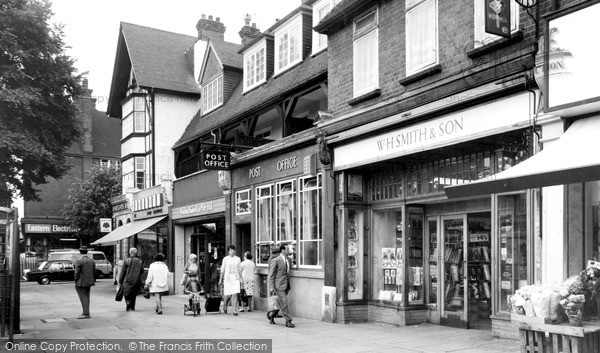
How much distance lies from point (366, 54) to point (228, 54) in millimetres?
12705

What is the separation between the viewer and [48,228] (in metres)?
49.2

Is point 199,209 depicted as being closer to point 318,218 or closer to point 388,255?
point 318,218

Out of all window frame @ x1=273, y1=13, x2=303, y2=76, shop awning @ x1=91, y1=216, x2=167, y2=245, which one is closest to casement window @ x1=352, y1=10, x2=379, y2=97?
window frame @ x1=273, y1=13, x2=303, y2=76

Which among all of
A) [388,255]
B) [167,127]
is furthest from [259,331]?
[167,127]

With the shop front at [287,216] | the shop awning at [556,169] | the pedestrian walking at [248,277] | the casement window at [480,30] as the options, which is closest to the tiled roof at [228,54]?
the shop front at [287,216]

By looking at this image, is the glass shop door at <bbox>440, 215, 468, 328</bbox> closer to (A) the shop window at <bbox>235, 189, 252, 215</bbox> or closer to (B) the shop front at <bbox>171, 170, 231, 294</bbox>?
(A) the shop window at <bbox>235, 189, 252, 215</bbox>

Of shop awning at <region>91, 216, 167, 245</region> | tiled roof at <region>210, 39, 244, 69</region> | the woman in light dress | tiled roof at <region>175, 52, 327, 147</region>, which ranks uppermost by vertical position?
tiled roof at <region>210, 39, 244, 69</region>

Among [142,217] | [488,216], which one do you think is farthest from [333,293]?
[142,217]

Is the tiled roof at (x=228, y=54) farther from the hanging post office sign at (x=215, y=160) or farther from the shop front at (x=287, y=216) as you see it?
the shop front at (x=287, y=216)

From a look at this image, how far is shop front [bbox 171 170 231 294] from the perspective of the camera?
20516 millimetres

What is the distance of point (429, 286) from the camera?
475 inches

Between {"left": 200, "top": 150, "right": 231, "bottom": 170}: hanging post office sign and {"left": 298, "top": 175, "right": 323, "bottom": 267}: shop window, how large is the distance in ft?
12.8

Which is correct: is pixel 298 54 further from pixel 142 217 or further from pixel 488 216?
pixel 142 217

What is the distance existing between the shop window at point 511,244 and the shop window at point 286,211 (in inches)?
257
